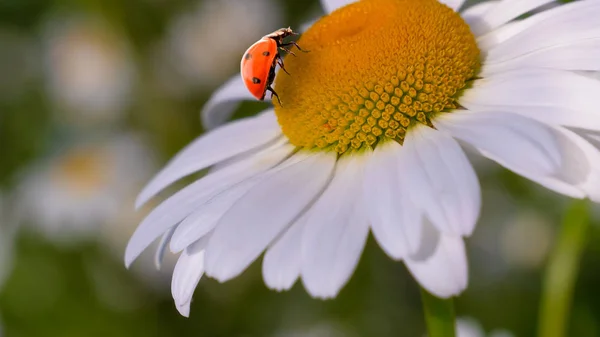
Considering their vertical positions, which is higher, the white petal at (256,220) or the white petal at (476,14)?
the white petal at (256,220)

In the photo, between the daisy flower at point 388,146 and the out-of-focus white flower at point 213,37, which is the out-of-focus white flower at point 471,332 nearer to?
the daisy flower at point 388,146

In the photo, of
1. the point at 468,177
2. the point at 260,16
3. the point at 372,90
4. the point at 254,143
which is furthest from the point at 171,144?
the point at 468,177

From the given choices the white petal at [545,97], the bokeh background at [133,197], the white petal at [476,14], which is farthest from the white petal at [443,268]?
the bokeh background at [133,197]

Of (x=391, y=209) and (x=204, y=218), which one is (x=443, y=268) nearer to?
(x=391, y=209)

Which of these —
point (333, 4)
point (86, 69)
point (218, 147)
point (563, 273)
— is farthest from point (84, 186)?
point (563, 273)

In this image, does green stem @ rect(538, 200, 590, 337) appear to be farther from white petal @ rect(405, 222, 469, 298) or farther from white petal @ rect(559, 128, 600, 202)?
white petal @ rect(405, 222, 469, 298)

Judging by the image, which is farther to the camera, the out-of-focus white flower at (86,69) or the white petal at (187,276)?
the out-of-focus white flower at (86,69)

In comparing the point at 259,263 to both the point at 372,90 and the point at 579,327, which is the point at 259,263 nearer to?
the point at 579,327
